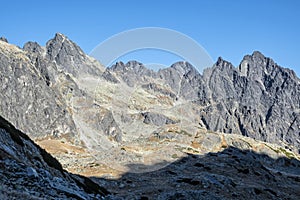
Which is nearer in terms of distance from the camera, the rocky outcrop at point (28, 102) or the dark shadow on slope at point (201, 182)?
the dark shadow on slope at point (201, 182)

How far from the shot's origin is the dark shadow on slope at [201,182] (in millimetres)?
41506

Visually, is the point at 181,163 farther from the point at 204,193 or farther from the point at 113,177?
the point at 204,193

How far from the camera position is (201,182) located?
4944cm

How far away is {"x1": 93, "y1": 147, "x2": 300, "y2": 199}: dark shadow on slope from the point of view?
41506 mm

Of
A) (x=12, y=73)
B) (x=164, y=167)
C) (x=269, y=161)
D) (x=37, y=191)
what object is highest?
(x=12, y=73)

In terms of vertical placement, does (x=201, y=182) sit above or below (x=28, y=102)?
below

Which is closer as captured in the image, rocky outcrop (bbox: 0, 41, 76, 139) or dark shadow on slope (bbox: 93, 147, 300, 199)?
dark shadow on slope (bbox: 93, 147, 300, 199)

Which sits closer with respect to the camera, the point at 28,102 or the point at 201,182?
the point at 201,182

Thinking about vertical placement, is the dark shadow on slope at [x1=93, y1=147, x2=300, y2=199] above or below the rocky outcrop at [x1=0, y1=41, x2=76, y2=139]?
below

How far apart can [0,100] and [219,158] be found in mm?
126336

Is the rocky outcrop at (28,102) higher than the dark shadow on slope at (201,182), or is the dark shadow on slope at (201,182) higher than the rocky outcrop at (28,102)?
the rocky outcrop at (28,102)

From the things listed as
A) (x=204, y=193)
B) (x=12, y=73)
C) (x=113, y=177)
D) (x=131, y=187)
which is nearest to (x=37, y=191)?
(x=204, y=193)

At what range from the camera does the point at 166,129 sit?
435 ft

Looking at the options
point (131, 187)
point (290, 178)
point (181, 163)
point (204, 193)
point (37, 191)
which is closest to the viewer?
point (37, 191)
